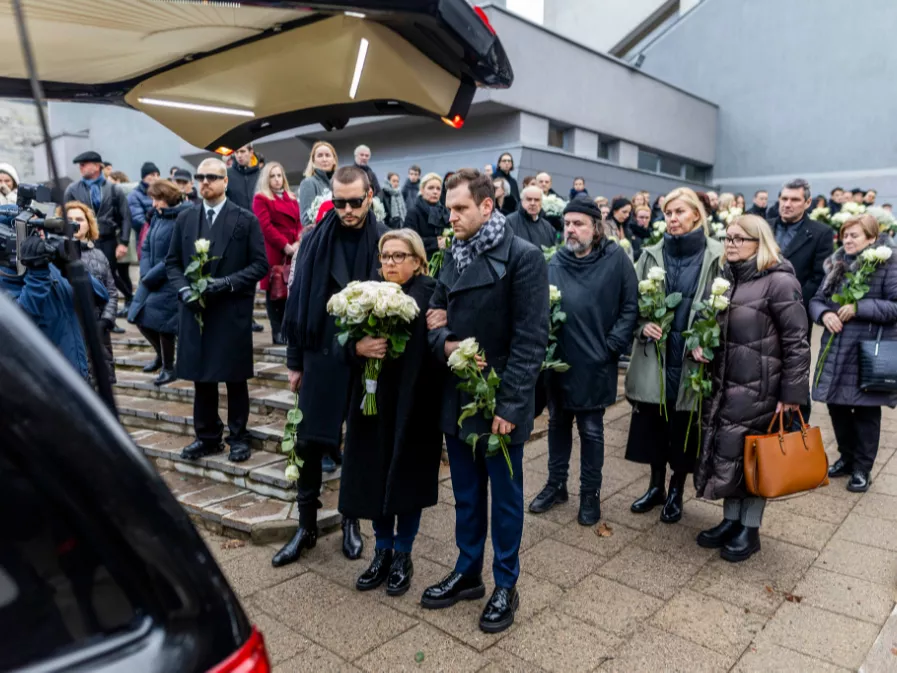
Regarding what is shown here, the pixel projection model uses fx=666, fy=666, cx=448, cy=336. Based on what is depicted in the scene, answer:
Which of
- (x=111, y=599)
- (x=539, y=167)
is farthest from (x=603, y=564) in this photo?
(x=539, y=167)

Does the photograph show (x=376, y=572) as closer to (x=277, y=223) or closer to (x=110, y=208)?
(x=277, y=223)

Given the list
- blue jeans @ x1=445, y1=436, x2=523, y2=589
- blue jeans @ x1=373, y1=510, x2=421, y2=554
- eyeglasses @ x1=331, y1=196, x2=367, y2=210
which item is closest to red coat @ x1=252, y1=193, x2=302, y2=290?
eyeglasses @ x1=331, y1=196, x2=367, y2=210

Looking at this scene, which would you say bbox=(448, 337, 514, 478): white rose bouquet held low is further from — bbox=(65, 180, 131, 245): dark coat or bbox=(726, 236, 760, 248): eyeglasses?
bbox=(65, 180, 131, 245): dark coat

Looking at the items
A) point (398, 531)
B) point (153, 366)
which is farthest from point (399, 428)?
point (153, 366)

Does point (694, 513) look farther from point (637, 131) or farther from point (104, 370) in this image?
point (637, 131)

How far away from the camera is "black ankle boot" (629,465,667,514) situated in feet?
15.7

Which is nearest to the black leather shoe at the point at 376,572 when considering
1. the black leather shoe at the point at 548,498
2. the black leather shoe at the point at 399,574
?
the black leather shoe at the point at 399,574

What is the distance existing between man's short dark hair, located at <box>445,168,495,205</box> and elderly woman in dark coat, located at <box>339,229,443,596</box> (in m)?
0.47

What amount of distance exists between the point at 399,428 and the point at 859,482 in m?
3.85

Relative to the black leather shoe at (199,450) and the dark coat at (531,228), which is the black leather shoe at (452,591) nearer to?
the black leather shoe at (199,450)

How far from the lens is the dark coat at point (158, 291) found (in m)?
6.68

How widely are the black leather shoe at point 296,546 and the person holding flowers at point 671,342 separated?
89.5 inches

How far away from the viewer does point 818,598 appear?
3.60 metres

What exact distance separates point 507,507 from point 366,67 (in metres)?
2.15
